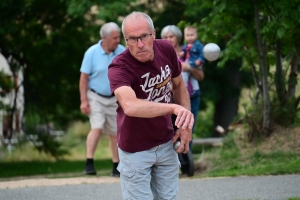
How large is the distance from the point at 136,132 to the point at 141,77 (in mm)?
398

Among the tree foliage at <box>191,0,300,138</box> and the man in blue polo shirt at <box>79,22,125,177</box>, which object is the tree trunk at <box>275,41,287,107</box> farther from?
the man in blue polo shirt at <box>79,22,125,177</box>

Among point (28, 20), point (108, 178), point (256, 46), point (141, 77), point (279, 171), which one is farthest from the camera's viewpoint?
point (28, 20)

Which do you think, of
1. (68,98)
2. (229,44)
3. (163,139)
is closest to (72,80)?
(68,98)

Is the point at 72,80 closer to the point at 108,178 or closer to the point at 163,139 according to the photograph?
the point at 108,178

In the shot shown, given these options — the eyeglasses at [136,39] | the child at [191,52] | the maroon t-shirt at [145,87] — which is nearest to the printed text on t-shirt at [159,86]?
the maroon t-shirt at [145,87]

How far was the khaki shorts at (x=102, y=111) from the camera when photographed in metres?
10.0

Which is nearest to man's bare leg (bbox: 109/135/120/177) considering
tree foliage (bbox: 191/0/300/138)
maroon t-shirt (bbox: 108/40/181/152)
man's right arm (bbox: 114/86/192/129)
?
tree foliage (bbox: 191/0/300/138)

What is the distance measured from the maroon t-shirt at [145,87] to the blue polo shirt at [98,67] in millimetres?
4679

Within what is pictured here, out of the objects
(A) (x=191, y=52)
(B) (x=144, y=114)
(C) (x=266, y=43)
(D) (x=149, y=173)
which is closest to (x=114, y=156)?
(A) (x=191, y=52)

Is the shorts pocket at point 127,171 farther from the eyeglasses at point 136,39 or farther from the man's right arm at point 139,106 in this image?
the eyeglasses at point 136,39

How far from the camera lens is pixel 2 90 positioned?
1608 centimetres

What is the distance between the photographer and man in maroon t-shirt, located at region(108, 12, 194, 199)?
4.78 metres

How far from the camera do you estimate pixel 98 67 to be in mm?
9828

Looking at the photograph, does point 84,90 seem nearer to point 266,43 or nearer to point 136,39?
point 266,43
